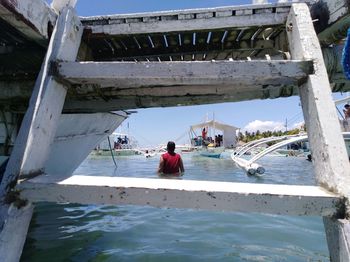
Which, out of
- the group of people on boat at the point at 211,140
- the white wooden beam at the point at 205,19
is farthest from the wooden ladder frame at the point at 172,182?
the group of people on boat at the point at 211,140

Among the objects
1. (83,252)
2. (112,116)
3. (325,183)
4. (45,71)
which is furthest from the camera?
(112,116)

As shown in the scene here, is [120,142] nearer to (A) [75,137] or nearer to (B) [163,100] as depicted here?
(A) [75,137]

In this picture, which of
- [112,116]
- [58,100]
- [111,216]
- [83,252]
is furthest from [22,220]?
[112,116]

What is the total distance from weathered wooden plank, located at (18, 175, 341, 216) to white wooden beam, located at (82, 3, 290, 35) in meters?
2.11

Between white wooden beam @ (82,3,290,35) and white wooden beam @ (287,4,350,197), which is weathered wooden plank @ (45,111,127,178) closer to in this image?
white wooden beam @ (82,3,290,35)

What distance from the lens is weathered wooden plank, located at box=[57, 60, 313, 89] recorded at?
2.90m

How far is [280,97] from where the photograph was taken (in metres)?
4.51

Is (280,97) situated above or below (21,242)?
above

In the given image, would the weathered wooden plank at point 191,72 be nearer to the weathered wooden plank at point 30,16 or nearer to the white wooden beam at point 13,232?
the weathered wooden plank at point 30,16

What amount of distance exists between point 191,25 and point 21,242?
9.52 feet

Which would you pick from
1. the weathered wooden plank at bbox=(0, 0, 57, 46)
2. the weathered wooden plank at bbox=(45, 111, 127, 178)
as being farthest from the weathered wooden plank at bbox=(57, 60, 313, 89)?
the weathered wooden plank at bbox=(45, 111, 127, 178)

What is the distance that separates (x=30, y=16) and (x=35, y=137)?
4.49 ft

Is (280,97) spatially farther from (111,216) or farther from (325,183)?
(111,216)

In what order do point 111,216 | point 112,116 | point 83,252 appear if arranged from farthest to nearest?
point 112,116 < point 111,216 < point 83,252
